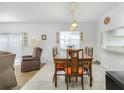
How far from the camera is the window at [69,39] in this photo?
917 centimetres

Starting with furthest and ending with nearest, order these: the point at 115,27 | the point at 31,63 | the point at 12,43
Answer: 1. the point at 12,43
2. the point at 31,63
3. the point at 115,27

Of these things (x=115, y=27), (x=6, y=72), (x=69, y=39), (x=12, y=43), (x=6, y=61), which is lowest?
(x=6, y=72)

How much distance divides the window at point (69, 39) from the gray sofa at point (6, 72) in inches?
209

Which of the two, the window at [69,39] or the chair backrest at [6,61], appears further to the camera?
the window at [69,39]

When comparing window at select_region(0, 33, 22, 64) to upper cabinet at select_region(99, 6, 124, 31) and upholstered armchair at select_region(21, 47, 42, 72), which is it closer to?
upholstered armchair at select_region(21, 47, 42, 72)

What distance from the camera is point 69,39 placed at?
30.4ft

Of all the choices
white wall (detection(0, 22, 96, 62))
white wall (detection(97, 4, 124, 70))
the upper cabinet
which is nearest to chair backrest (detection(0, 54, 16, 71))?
white wall (detection(97, 4, 124, 70))

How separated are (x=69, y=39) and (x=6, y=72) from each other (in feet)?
19.1

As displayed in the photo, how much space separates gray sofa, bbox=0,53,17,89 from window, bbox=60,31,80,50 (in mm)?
5303

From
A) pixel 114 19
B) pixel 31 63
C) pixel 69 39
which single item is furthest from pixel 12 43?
pixel 114 19

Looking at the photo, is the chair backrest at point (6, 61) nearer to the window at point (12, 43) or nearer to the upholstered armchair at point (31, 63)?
the upholstered armchair at point (31, 63)

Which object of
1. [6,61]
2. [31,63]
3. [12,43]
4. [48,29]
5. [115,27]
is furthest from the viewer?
[12,43]

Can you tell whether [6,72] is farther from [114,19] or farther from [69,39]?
[69,39]

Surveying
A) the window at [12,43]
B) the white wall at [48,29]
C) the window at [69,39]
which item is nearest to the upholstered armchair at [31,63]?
the white wall at [48,29]
